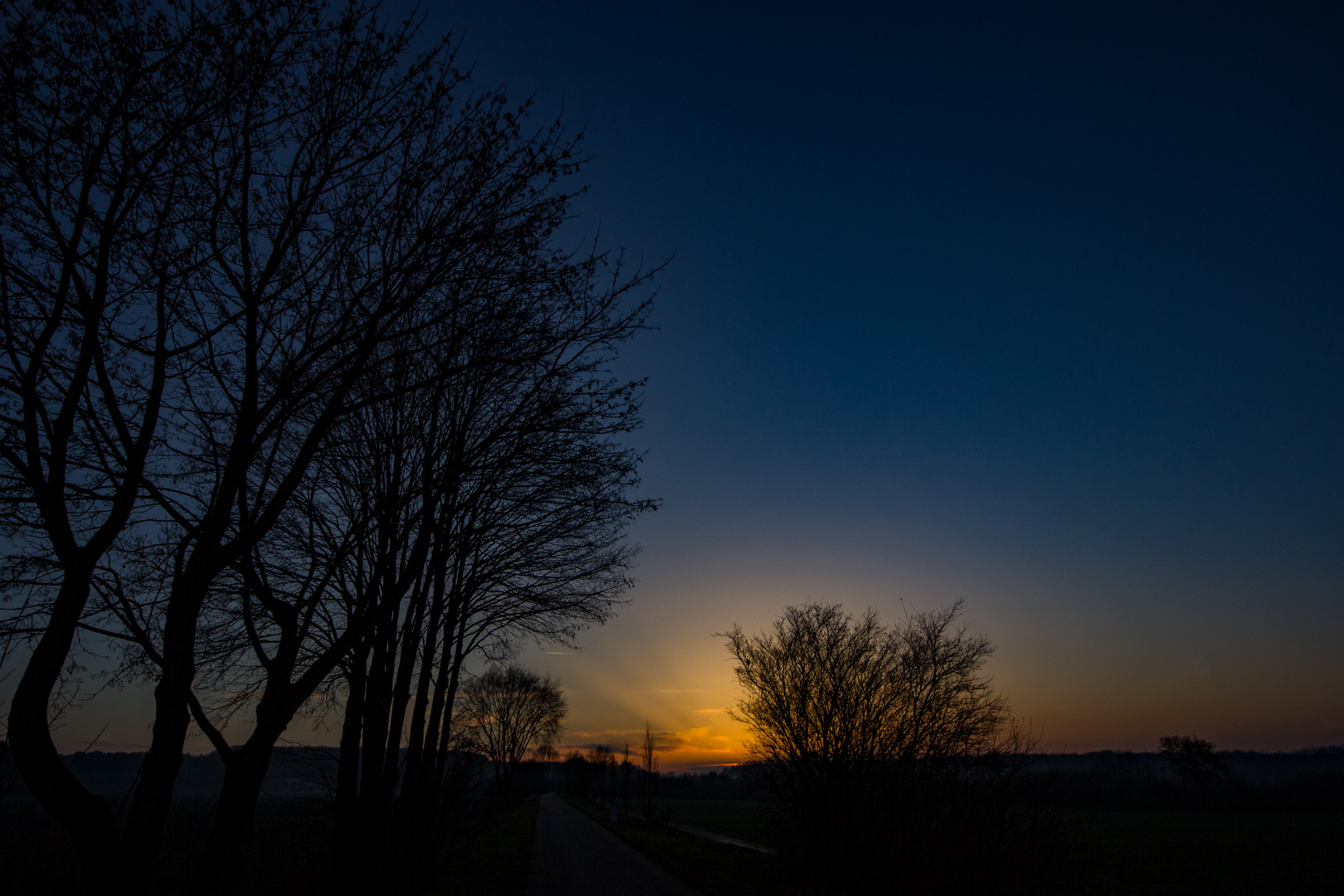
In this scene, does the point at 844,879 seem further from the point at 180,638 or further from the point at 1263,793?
the point at 1263,793

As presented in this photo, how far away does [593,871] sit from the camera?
17.0 metres

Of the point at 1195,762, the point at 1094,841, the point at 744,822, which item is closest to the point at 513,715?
the point at 744,822

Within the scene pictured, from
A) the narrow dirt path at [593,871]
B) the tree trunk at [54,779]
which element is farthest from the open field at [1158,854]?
the tree trunk at [54,779]

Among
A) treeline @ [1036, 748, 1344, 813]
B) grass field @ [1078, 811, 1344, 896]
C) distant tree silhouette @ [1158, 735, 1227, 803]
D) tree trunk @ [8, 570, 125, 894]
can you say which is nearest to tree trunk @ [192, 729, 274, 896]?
tree trunk @ [8, 570, 125, 894]

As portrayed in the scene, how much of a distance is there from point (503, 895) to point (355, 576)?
8.33 m

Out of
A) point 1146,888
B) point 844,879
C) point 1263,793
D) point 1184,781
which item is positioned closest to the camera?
point 844,879

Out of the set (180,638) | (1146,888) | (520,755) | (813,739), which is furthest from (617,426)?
(520,755)

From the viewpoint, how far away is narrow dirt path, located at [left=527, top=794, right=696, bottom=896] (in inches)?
542

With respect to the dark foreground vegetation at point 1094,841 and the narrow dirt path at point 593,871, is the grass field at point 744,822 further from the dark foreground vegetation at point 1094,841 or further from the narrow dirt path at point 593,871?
the narrow dirt path at point 593,871

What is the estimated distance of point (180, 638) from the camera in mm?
4051

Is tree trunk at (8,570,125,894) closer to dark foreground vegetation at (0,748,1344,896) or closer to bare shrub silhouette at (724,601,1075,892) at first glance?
dark foreground vegetation at (0,748,1344,896)

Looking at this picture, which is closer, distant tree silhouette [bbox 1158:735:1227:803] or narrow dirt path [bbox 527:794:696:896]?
narrow dirt path [bbox 527:794:696:896]

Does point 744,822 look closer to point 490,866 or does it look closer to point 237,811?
point 490,866

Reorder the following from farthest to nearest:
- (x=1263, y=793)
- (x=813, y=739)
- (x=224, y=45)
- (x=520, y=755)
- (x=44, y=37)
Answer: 1. (x=1263, y=793)
2. (x=520, y=755)
3. (x=813, y=739)
4. (x=224, y=45)
5. (x=44, y=37)
